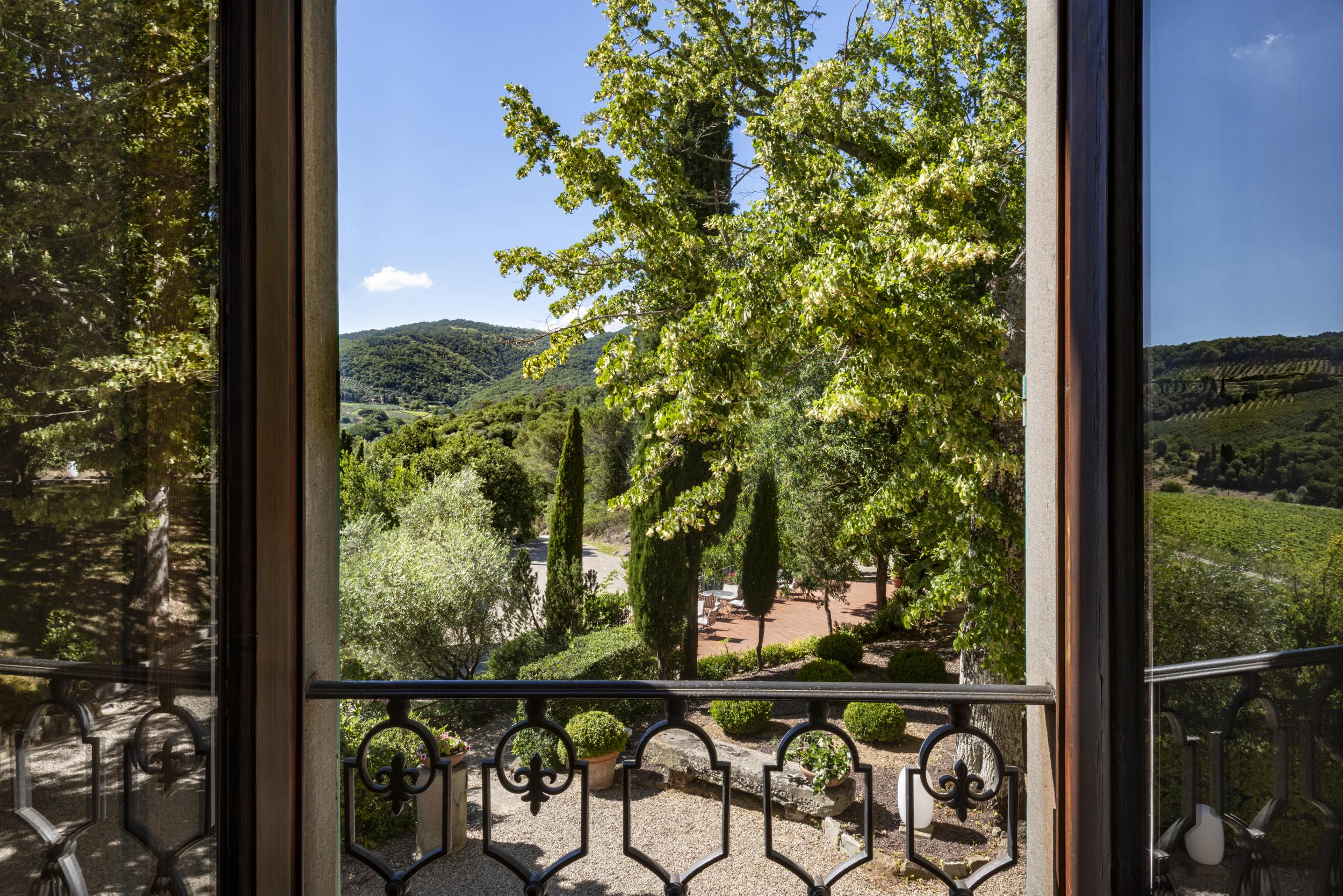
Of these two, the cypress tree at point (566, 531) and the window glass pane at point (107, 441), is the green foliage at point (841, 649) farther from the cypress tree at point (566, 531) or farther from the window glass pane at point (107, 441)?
the window glass pane at point (107, 441)

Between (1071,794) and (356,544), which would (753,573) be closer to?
(356,544)

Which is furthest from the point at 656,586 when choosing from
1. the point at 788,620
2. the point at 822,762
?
the point at 788,620

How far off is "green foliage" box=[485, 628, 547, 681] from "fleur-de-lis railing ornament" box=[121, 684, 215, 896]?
20.0ft

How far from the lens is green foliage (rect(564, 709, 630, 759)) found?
4898 millimetres

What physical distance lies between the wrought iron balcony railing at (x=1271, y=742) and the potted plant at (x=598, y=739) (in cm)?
445

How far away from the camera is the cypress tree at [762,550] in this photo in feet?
25.2

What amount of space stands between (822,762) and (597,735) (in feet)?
5.04

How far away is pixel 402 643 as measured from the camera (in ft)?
21.6

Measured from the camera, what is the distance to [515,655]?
7020 mm

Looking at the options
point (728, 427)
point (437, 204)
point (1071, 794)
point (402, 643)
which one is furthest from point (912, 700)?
point (437, 204)

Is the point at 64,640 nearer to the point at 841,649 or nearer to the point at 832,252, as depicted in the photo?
the point at 832,252

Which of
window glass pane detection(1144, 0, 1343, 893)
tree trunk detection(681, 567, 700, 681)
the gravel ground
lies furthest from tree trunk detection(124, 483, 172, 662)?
tree trunk detection(681, 567, 700, 681)

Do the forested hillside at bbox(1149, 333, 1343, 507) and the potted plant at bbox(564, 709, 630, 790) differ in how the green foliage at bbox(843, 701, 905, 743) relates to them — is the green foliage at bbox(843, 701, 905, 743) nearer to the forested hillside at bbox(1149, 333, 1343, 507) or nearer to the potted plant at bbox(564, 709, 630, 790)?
the potted plant at bbox(564, 709, 630, 790)

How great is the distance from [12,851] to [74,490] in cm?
32
